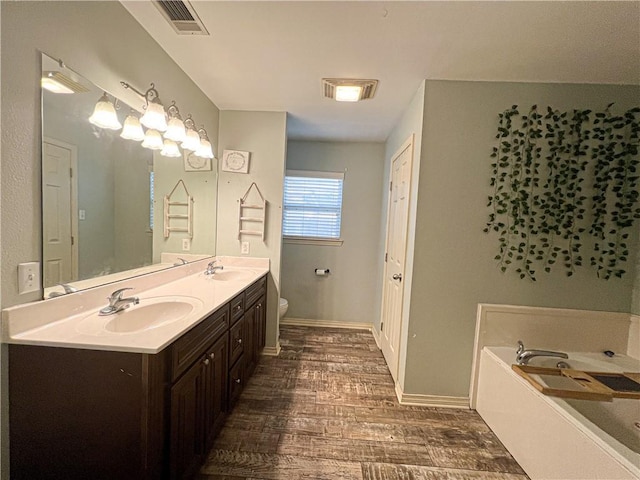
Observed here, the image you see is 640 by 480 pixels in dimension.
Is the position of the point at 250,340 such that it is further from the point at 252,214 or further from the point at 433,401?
the point at 433,401

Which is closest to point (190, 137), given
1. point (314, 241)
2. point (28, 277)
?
point (28, 277)

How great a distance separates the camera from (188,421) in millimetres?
1212

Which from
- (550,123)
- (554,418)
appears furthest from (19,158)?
(550,123)

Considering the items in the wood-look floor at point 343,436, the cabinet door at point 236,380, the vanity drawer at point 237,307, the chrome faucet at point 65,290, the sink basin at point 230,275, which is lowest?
the wood-look floor at point 343,436

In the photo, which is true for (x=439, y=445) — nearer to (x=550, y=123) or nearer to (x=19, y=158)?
(x=550, y=123)

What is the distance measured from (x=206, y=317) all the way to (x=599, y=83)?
3010 millimetres

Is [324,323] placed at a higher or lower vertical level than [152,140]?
lower

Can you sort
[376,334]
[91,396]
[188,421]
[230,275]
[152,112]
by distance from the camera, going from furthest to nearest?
1. [376,334]
2. [230,275]
3. [152,112]
4. [188,421]
5. [91,396]

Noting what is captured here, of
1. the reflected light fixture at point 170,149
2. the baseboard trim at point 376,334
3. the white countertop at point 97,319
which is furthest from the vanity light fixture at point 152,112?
the baseboard trim at point 376,334

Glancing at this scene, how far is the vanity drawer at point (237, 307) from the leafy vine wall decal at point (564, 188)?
1.92 metres

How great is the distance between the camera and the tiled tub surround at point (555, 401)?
1.20 metres

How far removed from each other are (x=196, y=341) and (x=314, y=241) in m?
2.39

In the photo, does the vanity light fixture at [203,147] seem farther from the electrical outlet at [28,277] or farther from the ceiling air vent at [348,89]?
the electrical outlet at [28,277]

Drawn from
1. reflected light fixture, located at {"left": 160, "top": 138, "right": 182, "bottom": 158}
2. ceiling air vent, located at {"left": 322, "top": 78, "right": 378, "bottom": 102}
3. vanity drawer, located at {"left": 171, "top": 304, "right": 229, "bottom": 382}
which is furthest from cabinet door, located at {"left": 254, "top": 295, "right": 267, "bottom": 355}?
ceiling air vent, located at {"left": 322, "top": 78, "right": 378, "bottom": 102}
